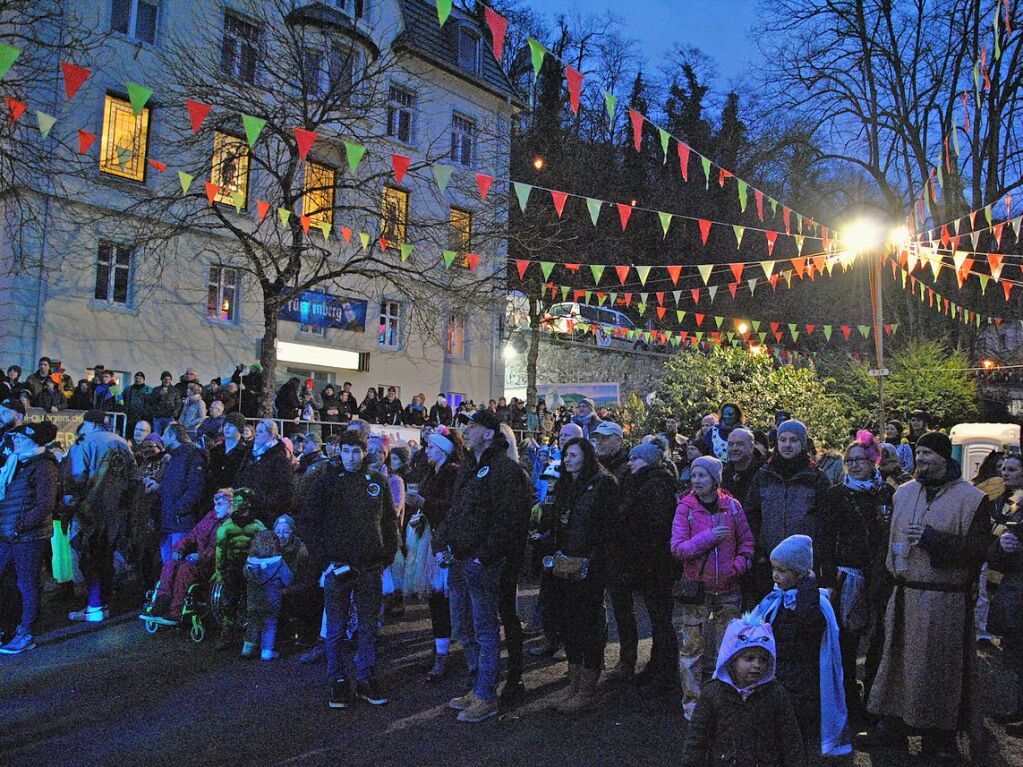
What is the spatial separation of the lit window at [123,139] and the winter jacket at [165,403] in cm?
697

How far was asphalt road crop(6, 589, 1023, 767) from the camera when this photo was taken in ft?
15.6

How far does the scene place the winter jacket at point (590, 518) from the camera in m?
5.58

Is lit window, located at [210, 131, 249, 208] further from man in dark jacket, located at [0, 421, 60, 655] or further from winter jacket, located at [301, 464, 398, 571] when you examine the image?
winter jacket, located at [301, 464, 398, 571]

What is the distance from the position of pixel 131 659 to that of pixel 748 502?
5.18m

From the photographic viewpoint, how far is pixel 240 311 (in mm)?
22469

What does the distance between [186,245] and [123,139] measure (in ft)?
9.42

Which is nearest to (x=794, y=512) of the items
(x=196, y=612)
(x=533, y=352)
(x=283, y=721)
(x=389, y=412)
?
(x=283, y=721)

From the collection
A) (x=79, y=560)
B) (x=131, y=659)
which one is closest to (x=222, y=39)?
(x=79, y=560)

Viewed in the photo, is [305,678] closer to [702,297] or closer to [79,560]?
[79,560]

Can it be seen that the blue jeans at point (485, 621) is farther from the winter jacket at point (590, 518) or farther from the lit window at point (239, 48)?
the lit window at point (239, 48)

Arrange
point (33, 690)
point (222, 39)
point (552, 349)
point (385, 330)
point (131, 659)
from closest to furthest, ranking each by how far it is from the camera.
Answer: point (33, 690) → point (131, 659) → point (222, 39) → point (385, 330) → point (552, 349)

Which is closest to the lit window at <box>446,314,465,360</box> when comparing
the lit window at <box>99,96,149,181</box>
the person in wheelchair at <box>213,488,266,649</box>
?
the lit window at <box>99,96,149,181</box>

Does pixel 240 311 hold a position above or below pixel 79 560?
above

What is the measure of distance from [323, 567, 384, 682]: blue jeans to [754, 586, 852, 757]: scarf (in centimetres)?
277
